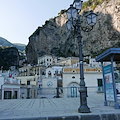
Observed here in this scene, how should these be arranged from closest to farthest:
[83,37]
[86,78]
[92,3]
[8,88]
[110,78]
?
[110,78] < [8,88] < [86,78] < [83,37] < [92,3]

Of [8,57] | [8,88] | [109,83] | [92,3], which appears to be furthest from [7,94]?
[92,3]

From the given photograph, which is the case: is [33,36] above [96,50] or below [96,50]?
above

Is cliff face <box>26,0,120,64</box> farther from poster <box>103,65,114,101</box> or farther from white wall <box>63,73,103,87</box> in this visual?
poster <box>103,65,114,101</box>

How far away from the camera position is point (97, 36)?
66.8m

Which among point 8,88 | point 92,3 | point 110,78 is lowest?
point 8,88

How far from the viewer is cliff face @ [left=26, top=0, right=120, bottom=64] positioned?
6153 centimetres

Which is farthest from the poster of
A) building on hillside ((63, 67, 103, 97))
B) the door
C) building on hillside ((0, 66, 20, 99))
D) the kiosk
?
the door

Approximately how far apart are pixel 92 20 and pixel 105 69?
9.37ft

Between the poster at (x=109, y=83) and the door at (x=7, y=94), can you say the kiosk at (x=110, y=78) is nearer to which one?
the poster at (x=109, y=83)

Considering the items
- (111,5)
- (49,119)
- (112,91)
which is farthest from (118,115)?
(111,5)

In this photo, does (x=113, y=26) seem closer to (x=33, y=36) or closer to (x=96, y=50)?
(x=96, y=50)

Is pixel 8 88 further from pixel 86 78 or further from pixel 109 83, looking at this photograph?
pixel 109 83

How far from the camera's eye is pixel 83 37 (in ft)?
238

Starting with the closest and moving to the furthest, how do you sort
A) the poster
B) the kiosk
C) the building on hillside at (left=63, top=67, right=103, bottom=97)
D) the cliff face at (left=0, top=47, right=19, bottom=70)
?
the kiosk < the poster < the building on hillside at (left=63, top=67, right=103, bottom=97) < the cliff face at (left=0, top=47, right=19, bottom=70)
